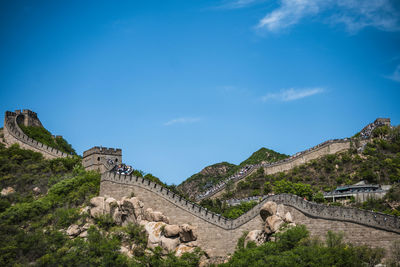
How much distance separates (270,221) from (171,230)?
764cm

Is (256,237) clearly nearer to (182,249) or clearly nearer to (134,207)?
(182,249)

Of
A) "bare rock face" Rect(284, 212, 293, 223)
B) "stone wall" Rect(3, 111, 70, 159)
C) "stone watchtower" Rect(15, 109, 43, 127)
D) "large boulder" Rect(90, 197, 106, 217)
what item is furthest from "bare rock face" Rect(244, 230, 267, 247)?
"stone watchtower" Rect(15, 109, 43, 127)

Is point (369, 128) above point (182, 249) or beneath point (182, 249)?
above

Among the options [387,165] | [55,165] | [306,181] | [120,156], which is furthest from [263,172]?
[55,165]

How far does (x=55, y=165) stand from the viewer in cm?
4834

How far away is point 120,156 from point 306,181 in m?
24.0

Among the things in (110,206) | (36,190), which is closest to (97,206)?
(110,206)

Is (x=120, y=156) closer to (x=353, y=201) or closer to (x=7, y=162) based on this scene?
(x=7, y=162)

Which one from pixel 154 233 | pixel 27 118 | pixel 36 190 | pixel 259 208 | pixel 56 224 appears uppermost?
pixel 27 118

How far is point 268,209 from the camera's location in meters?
32.9

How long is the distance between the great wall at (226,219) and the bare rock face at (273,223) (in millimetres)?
982

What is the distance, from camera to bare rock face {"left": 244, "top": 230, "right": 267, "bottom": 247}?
106 feet

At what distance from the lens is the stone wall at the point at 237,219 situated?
27891 millimetres

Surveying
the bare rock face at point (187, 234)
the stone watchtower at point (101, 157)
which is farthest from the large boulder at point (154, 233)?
the stone watchtower at point (101, 157)
